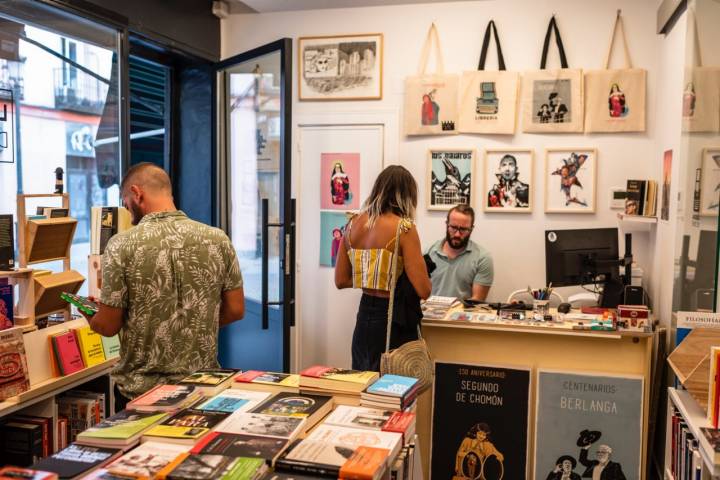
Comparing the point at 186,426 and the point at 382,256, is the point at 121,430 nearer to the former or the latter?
the point at 186,426

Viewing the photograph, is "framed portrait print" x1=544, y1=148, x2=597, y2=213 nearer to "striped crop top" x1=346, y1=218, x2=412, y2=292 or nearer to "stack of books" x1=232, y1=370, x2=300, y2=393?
"striped crop top" x1=346, y1=218, x2=412, y2=292

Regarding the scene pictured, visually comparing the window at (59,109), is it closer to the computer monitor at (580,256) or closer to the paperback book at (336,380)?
the paperback book at (336,380)

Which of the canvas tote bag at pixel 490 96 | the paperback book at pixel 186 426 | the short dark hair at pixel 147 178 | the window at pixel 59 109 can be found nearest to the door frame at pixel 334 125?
the canvas tote bag at pixel 490 96

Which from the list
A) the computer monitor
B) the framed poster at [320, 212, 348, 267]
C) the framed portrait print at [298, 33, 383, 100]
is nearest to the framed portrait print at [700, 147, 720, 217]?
the computer monitor

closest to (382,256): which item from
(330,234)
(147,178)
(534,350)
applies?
(534,350)

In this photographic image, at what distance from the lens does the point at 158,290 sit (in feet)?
8.13

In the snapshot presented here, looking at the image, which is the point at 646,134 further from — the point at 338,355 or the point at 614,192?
the point at 338,355

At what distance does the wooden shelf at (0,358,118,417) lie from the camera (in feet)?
8.62

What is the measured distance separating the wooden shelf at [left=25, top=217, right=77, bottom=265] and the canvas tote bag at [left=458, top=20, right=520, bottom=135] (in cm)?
296

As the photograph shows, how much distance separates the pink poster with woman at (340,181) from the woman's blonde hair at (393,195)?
193 cm

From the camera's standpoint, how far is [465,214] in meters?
4.58

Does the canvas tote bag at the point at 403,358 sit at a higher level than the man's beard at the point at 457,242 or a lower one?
lower

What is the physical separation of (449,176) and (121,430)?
3.62m

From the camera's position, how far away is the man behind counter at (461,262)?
15.1 ft
